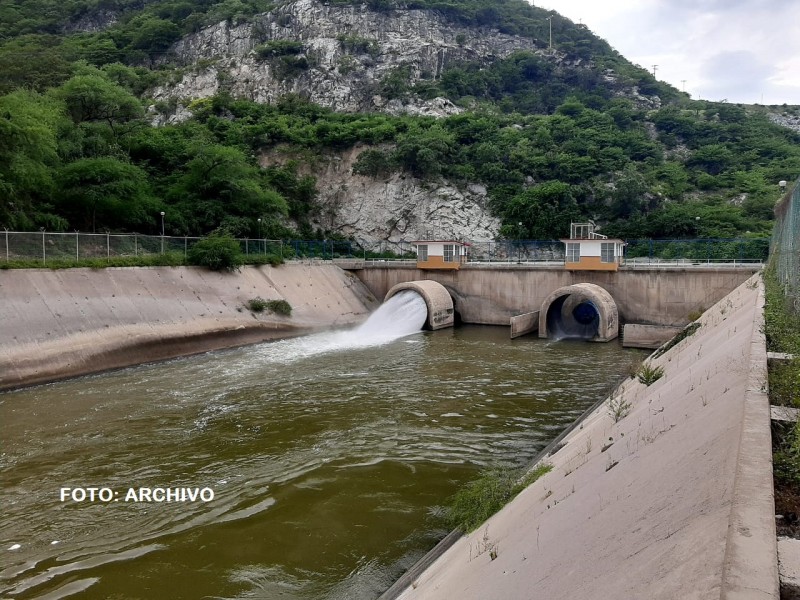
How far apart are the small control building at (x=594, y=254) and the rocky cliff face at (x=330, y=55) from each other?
44.1 meters

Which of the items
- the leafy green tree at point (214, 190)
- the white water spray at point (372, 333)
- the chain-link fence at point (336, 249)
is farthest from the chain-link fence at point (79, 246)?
the leafy green tree at point (214, 190)

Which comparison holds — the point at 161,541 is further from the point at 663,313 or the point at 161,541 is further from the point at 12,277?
the point at 663,313

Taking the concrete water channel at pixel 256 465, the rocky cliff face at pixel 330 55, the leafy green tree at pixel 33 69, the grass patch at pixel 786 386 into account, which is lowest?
the concrete water channel at pixel 256 465

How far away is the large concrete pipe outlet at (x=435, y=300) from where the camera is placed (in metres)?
30.9

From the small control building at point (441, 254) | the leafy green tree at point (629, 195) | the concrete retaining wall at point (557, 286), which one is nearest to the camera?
the concrete retaining wall at point (557, 286)

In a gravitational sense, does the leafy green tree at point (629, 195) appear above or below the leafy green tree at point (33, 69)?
below

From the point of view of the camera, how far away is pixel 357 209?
55594 millimetres

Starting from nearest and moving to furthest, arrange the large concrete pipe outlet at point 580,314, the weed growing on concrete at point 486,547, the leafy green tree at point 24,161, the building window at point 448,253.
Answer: the weed growing on concrete at point 486,547 < the leafy green tree at point 24,161 < the large concrete pipe outlet at point 580,314 < the building window at point 448,253

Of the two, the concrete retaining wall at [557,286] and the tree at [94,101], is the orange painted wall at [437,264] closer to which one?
the concrete retaining wall at [557,286]

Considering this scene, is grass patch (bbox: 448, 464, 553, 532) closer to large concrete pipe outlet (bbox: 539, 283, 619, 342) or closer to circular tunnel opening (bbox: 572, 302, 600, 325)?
large concrete pipe outlet (bbox: 539, 283, 619, 342)

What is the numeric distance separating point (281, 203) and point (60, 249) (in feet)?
69.2

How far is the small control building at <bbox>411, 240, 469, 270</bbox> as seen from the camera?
1379 inches

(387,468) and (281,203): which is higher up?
(281,203)

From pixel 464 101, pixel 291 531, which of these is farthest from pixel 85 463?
pixel 464 101
